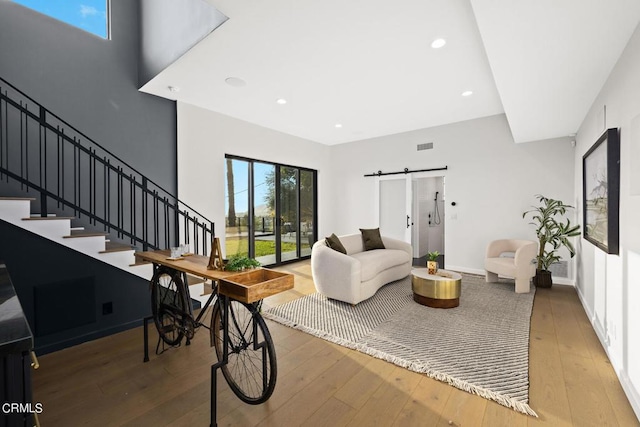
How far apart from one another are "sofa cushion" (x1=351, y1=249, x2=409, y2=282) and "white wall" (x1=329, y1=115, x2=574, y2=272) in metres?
1.48

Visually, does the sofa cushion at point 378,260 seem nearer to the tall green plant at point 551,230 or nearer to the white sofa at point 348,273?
the white sofa at point 348,273

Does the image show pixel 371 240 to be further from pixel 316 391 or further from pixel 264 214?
pixel 316 391

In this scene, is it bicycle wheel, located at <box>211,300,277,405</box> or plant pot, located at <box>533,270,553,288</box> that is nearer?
bicycle wheel, located at <box>211,300,277,405</box>

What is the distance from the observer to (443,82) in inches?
141

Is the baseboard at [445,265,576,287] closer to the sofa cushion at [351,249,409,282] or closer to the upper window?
the sofa cushion at [351,249,409,282]

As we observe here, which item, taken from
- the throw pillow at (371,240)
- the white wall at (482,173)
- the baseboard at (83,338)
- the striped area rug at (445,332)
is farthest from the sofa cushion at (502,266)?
the baseboard at (83,338)

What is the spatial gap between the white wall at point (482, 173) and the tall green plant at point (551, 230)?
191mm

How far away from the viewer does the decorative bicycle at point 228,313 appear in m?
1.73

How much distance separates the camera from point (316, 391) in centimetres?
203

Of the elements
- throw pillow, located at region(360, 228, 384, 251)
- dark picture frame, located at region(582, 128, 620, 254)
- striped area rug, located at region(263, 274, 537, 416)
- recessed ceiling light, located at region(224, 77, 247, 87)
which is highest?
recessed ceiling light, located at region(224, 77, 247, 87)

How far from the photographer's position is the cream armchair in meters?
4.06

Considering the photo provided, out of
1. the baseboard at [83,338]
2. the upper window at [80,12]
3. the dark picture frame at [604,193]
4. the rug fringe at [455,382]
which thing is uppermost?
the upper window at [80,12]

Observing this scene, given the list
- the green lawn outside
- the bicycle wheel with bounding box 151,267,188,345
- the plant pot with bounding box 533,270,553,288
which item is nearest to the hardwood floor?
the bicycle wheel with bounding box 151,267,188,345

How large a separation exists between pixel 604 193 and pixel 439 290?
1.80 m
